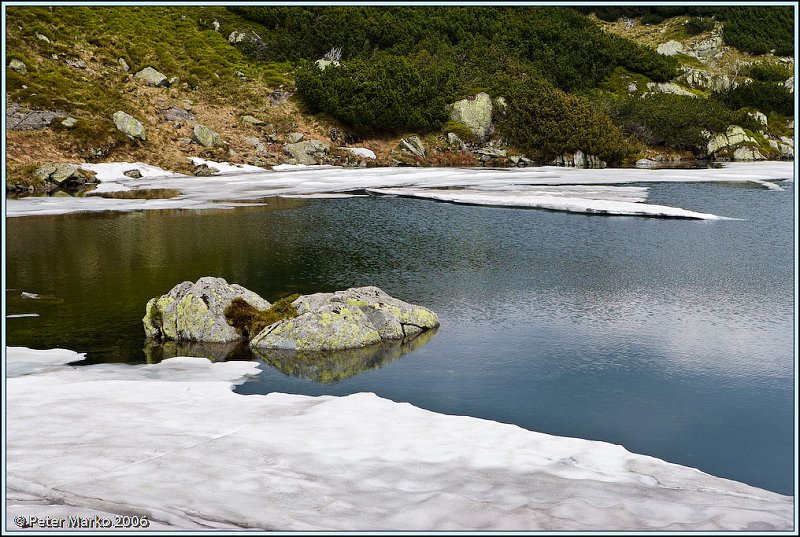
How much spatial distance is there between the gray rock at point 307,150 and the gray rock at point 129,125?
548 inches

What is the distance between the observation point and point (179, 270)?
87.9 ft

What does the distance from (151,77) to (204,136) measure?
39.1 ft

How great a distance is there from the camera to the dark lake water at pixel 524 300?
14336 mm

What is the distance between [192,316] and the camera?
19.5 metres

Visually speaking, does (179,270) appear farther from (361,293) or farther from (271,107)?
(271,107)

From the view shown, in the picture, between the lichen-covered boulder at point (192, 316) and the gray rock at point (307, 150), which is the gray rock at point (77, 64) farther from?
the lichen-covered boulder at point (192, 316)

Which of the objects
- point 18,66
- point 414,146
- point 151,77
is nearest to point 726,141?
point 414,146

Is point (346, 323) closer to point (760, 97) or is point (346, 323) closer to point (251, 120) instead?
point (251, 120)

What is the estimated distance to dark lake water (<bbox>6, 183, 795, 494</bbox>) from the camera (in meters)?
14.3

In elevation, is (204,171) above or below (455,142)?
below

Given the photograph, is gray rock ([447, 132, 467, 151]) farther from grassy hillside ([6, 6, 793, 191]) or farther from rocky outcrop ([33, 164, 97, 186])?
rocky outcrop ([33, 164, 97, 186])

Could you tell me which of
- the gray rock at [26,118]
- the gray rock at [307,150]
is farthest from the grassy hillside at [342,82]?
the gray rock at [307,150]

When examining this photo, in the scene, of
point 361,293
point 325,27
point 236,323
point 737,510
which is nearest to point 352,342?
point 361,293

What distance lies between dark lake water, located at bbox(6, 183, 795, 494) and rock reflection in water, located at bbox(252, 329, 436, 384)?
0.13m
